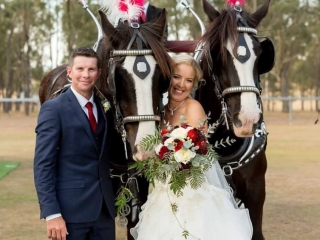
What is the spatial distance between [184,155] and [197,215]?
1.81 ft

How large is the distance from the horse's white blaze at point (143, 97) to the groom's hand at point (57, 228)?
2.39ft

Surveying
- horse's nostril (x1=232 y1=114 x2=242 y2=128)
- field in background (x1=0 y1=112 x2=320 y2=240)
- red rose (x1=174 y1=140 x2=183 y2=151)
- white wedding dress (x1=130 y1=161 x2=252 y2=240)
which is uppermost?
horse's nostril (x1=232 y1=114 x2=242 y2=128)

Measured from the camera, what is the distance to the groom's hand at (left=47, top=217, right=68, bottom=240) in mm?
3504

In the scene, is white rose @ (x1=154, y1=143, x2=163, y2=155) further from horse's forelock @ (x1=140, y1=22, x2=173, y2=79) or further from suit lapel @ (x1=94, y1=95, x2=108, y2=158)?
horse's forelock @ (x1=140, y1=22, x2=173, y2=79)

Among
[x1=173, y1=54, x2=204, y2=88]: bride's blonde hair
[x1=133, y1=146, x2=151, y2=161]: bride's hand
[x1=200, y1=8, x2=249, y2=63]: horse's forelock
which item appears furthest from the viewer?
[x1=200, y1=8, x2=249, y2=63]: horse's forelock

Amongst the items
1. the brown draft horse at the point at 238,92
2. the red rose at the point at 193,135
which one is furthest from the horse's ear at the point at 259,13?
the red rose at the point at 193,135

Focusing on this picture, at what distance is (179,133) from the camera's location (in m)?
3.60

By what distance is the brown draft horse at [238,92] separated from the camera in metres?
4.15

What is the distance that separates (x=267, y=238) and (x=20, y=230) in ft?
10.4

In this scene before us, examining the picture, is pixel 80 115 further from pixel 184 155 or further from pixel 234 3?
pixel 234 3

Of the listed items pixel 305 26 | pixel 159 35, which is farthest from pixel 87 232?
pixel 305 26

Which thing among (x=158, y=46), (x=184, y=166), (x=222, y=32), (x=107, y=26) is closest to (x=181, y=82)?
(x=158, y=46)

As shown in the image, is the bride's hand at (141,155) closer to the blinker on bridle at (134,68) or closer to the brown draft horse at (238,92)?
the blinker on bridle at (134,68)

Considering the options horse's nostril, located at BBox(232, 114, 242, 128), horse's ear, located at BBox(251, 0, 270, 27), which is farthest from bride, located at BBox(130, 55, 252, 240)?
horse's ear, located at BBox(251, 0, 270, 27)
